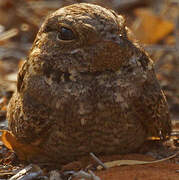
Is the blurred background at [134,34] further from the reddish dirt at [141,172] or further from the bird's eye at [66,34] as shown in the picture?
the bird's eye at [66,34]

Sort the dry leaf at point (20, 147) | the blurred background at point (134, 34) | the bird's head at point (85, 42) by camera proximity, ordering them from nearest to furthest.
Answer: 1. the bird's head at point (85, 42)
2. the dry leaf at point (20, 147)
3. the blurred background at point (134, 34)

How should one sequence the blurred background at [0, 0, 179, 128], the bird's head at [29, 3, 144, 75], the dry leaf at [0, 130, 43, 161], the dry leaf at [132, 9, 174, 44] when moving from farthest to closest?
the dry leaf at [132, 9, 174, 44] → the blurred background at [0, 0, 179, 128] → the dry leaf at [0, 130, 43, 161] → the bird's head at [29, 3, 144, 75]

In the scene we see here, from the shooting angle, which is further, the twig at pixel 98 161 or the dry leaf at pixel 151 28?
the dry leaf at pixel 151 28

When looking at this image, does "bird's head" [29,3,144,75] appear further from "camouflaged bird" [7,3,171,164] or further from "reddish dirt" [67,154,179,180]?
"reddish dirt" [67,154,179,180]

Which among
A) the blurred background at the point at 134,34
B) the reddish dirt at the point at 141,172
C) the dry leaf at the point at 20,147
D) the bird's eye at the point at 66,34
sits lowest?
the reddish dirt at the point at 141,172

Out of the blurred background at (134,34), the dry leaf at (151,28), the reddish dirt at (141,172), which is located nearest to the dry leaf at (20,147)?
the reddish dirt at (141,172)

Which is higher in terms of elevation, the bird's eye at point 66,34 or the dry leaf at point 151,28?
the dry leaf at point 151,28

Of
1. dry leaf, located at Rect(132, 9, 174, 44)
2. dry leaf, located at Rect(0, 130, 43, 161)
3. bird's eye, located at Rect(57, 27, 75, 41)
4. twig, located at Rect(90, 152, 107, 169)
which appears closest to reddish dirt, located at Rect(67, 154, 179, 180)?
twig, located at Rect(90, 152, 107, 169)

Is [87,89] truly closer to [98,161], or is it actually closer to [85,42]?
[85,42]
